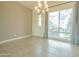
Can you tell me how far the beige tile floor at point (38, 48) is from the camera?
2379mm

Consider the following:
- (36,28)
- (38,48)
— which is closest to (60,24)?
(36,28)

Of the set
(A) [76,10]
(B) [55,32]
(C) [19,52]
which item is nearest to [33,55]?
(C) [19,52]

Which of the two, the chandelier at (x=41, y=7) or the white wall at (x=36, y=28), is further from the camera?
the white wall at (x=36, y=28)

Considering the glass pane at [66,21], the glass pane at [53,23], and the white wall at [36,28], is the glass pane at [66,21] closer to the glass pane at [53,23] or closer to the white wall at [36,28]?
the glass pane at [53,23]

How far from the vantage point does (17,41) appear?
249 cm

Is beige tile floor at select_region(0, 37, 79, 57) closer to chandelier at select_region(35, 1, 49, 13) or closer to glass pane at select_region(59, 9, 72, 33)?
glass pane at select_region(59, 9, 72, 33)

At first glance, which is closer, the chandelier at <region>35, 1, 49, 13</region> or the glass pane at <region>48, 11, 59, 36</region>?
the chandelier at <region>35, 1, 49, 13</region>

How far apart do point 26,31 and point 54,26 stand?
0.61 metres

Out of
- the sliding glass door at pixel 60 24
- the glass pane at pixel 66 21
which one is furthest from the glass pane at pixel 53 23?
the glass pane at pixel 66 21

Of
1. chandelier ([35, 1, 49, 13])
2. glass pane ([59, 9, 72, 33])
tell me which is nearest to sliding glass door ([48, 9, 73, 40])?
glass pane ([59, 9, 72, 33])

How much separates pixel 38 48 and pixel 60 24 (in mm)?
684

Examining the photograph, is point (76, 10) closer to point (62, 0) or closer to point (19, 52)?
point (62, 0)

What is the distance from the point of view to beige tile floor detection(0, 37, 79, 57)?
2379mm

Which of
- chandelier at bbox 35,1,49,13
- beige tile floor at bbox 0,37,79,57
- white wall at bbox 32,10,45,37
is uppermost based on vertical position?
chandelier at bbox 35,1,49,13
